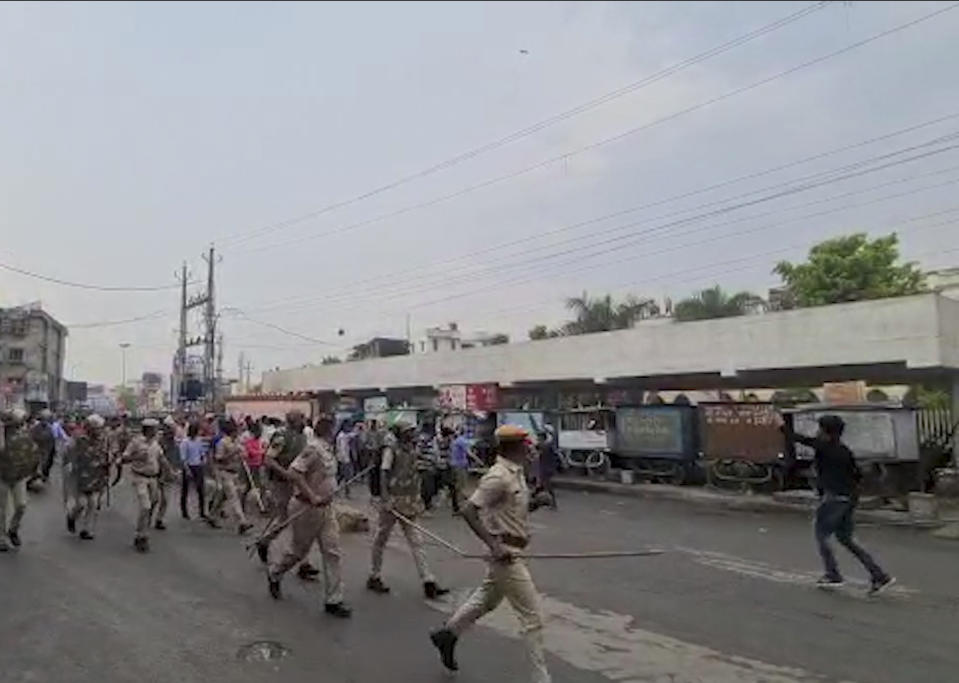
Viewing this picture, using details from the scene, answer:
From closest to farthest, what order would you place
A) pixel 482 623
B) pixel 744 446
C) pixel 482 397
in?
pixel 482 623, pixel 744 446, pixel 482 397

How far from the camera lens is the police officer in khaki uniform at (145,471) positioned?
11891 mm

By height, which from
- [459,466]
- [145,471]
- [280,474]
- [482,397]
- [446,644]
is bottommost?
[446,644]

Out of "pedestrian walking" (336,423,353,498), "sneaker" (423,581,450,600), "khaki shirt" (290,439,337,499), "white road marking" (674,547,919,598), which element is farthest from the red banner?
"khaki shirt" (290,439,337,499)

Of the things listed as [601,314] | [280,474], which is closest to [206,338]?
[601,314]

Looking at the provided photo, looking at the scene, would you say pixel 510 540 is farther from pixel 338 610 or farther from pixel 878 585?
pixel 878 585

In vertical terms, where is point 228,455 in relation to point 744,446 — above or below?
above

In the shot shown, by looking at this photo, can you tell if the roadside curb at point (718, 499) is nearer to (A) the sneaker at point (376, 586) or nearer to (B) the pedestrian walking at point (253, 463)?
(B) the pedestrian walking at point (253, 463)

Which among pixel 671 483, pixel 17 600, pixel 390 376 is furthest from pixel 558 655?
pixel 390 376

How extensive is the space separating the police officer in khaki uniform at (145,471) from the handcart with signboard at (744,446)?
13.0m

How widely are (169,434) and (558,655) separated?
14.8 m

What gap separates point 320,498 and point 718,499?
→ 1366 cm

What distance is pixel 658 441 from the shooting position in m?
23.8

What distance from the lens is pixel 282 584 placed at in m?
9.19

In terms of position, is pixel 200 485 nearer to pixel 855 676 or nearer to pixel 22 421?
pixel 22 421
